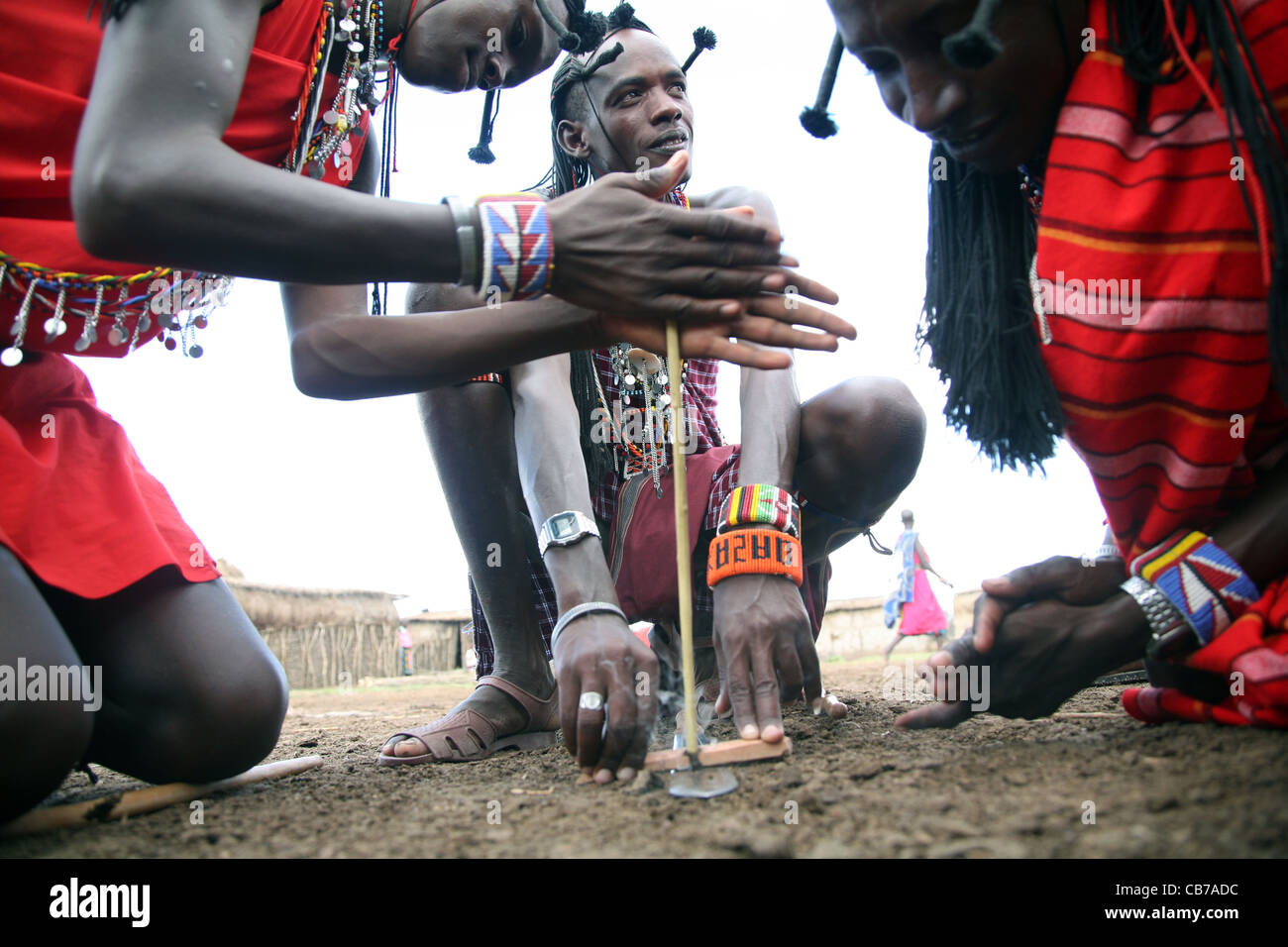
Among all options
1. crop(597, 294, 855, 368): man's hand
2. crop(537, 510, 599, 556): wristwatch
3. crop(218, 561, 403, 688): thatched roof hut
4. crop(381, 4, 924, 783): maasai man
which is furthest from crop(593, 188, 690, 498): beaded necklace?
crop(218, 561, 403, 688): thatched roof hut

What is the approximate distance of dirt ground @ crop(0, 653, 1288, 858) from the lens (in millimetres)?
1133

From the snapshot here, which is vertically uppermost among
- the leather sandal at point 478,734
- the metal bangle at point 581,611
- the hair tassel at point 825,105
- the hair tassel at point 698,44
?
the hair tassel at point 698,44

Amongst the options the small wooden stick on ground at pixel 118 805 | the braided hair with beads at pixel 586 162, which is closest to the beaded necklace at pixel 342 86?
the braided hair with beads at pixel 586 162

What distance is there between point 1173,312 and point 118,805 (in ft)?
7.43

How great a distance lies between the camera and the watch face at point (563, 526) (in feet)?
6.70

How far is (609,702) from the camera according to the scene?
1697mm

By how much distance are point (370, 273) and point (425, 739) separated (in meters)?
1.29

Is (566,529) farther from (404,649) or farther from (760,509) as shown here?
(404,649)

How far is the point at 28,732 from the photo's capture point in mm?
1613

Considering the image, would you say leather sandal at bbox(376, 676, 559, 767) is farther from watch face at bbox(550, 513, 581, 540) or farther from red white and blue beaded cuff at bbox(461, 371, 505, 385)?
red white and blue beaded cuff at bbox(461, 371, 505, 385)

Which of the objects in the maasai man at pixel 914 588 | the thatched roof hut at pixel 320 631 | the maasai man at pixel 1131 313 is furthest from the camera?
the thatched roof hut at pixel 320 631

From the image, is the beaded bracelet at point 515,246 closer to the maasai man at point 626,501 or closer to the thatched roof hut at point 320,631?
the maasai man at point 626,501

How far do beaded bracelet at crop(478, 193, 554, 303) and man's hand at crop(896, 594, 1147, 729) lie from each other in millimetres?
1167
